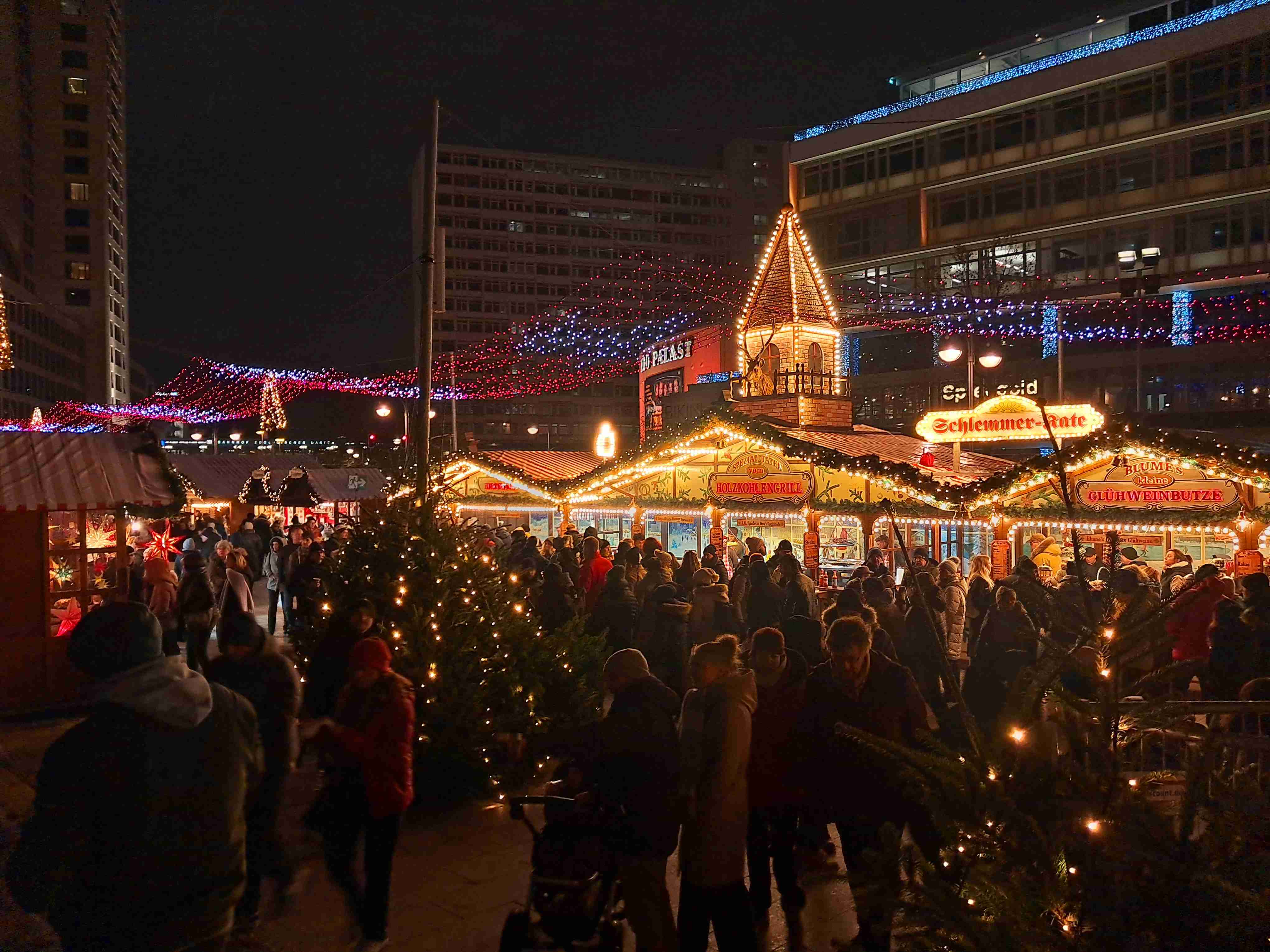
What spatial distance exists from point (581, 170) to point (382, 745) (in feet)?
360

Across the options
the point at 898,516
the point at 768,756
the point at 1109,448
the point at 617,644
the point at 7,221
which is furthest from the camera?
the point at 7,221

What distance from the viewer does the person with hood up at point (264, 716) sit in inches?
200

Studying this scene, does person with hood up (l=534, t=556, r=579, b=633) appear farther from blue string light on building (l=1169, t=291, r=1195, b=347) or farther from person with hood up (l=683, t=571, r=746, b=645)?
blue string light on building (l=1169, t=291, r=1195, b=347)

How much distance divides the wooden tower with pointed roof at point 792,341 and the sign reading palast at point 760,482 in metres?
2.01

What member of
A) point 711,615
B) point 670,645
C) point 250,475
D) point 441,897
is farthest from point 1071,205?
point 441,897

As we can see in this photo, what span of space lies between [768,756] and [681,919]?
92 cm

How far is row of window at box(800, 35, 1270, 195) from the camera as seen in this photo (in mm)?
31078

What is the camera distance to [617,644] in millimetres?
10070

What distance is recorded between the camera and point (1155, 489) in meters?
13.0

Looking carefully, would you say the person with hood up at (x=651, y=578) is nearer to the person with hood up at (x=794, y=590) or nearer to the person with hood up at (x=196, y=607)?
the person with hood up at (x=794, y=590)

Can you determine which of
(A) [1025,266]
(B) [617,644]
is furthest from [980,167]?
(B) [617,644]

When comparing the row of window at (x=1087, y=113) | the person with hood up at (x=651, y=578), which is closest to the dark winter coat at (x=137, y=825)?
the person with hood up at (x=651, y=578)

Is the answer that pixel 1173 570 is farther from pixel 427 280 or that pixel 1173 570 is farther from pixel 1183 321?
pixel 1183 321

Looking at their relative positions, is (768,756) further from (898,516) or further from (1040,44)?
(1040,44)
